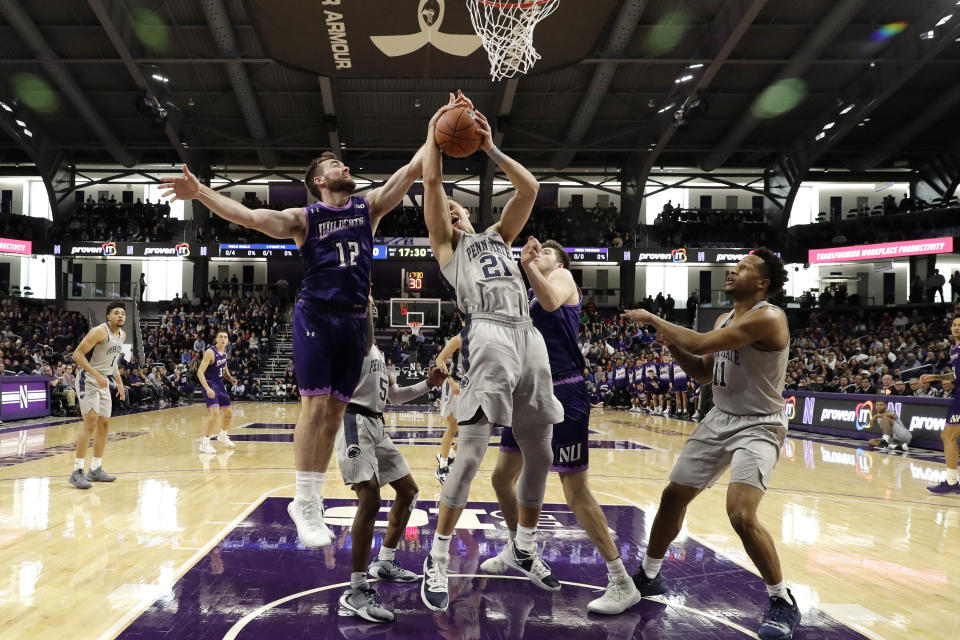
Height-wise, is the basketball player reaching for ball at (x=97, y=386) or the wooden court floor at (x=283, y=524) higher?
the basketball player reaching for ball at (x=97, y=386)

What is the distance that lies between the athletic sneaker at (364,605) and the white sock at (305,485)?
659 millimetres

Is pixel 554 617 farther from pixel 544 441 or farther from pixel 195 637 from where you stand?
pixel 195 637

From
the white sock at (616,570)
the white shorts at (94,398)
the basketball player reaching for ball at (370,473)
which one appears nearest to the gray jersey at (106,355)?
the white shorts at (94,398)

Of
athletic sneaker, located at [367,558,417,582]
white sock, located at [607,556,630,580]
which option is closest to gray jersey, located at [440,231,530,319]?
white sock, located at [607,556,630,580]

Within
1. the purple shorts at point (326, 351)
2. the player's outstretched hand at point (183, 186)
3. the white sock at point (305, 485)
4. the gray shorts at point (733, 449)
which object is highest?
the player's outstretched hand at point (183, 186)

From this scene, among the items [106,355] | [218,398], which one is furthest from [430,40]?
[106,355]

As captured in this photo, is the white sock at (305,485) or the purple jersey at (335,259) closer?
the white sock at (305,485)

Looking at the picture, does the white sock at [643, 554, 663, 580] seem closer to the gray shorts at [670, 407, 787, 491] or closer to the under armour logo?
the gray shorts at [670, 407, 787, 491]

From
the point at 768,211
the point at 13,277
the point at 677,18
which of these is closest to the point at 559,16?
the point at 677,18

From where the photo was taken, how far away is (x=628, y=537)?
224 inches

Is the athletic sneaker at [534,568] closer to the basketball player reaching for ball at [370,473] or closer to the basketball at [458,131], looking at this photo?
the basketball player reaching for ball at [370,473]

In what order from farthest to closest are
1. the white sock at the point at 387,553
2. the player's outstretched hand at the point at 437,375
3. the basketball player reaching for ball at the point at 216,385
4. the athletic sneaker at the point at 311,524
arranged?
1. the basketball player reaching for ball at the point at 216,385
2. the white sock at the point at 387,553
3. the player's outstretched hand at the point at 437,375
4. the athletic sneaker at the point at 311,524

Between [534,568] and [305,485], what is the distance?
1558 mm

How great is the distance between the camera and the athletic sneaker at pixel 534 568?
425cm
